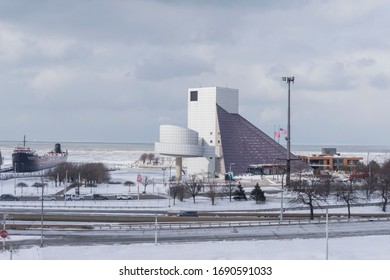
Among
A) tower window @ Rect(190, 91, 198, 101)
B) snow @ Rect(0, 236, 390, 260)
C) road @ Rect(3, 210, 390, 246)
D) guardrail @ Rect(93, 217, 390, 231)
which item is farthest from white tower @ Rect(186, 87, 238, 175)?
snow @ Rect(0, 236, 390, 260)

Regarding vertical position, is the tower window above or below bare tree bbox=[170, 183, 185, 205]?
above

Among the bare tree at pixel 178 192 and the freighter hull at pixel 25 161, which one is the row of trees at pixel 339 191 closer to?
the bare tree at pixel 178 192

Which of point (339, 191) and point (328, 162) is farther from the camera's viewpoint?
point (328, 162)

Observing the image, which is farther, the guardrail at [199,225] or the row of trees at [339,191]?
the row of trees at [339,191]

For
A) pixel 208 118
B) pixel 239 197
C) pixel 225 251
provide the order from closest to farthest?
pixel 225 251
pixel 239 197
pixel 208 118

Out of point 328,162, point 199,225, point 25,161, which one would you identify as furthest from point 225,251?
point 25,161

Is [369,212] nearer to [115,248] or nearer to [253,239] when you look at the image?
[253,239]

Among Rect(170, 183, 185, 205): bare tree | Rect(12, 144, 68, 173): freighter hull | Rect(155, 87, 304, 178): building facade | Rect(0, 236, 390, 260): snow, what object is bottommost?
Rect(0, 236, 390, 260): snow

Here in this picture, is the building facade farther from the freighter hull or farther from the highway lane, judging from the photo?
the highway lane

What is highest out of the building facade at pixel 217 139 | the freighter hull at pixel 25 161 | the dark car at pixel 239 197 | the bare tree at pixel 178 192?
the building facade at pixel 217 139

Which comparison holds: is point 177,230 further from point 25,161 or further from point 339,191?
point 25,161

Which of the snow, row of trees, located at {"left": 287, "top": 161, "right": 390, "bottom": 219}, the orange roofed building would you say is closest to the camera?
the snow

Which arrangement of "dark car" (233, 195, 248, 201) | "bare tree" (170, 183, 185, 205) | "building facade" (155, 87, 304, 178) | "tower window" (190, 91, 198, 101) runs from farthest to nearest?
"tower window" (190, 91, 198, 101), "building facade" (155, 87, 304, 178), "dark car" (233, 195, 248, 201), "bare tree" (170, 183, 185, 205)

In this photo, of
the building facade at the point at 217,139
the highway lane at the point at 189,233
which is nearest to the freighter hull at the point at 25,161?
the building facade at the point at 217,139
